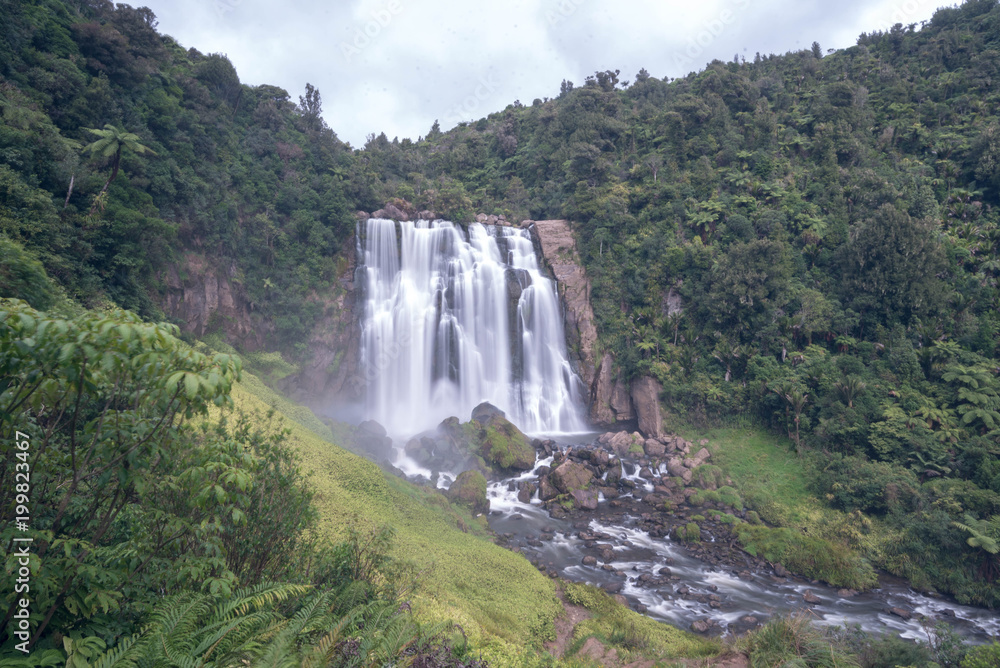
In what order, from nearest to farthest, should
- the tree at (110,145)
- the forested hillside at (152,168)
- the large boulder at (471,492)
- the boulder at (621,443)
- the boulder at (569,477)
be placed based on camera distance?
the forested hillside at (152,168)
the tree at (110,145)
the large boulder at (471,492)
the boulder at (569,477)
the boulder at (621,443)

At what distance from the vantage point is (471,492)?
52.4 ft

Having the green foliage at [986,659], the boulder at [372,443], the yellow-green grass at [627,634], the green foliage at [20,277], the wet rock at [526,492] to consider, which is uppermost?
the green foliage at [20,277]

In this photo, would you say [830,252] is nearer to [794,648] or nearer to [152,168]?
[794,648]

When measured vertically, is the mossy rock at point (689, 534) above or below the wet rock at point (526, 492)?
below

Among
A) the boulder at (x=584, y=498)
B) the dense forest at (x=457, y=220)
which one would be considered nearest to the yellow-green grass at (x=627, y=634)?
the dense forest at (x=457, y=220)

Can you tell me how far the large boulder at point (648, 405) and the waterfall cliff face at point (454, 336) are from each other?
3.46 metres

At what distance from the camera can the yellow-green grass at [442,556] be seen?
679 cm

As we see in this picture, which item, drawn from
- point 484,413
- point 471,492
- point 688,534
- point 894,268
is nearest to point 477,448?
point 484,413

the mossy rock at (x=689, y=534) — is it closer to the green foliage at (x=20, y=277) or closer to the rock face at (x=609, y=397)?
the rock face at (x=609, y=397)

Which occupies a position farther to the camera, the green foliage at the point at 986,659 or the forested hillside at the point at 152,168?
the forested hillside at the point at 152,168

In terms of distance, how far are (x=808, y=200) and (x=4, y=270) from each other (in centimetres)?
3565

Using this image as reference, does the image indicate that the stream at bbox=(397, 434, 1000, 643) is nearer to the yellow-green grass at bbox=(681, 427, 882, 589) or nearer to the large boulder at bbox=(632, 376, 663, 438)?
the yellow-green grass at bbox=(681, 427, 882, 589)

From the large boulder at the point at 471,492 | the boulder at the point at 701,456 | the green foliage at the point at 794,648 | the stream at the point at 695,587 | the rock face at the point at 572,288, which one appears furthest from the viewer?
the rock face at the point at 572,288

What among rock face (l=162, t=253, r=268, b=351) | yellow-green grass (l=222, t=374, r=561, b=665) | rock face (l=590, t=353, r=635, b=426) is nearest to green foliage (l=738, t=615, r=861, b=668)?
yellow-green grass (l=222, t=374, r=561, b=665)
